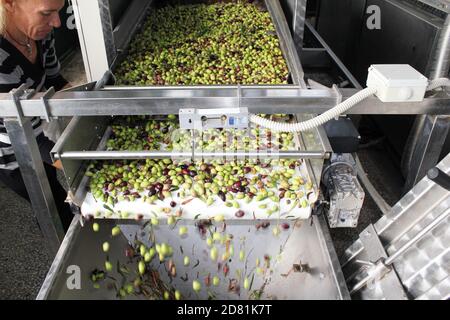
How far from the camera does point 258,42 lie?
2893 millimetres

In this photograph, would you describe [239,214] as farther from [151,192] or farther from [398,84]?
[398,84]

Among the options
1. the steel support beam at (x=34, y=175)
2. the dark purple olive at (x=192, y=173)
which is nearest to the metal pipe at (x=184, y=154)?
the steel support beam at (x=34, y=175)

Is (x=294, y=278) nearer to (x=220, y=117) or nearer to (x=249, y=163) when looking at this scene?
(x=249, y=163)

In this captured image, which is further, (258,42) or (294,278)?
(258,42)

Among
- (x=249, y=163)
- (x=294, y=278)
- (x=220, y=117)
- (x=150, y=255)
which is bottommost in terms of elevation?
(x=294, y=278)

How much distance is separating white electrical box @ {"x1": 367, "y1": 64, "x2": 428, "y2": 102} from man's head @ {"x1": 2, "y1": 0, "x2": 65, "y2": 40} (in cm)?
150

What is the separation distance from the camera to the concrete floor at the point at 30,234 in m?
2.34

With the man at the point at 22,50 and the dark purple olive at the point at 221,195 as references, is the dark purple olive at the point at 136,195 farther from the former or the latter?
the man at the point at 22,50

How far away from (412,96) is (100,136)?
4.61ft

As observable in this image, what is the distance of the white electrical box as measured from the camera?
1276mm

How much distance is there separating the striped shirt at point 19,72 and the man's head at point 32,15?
0.38 ft

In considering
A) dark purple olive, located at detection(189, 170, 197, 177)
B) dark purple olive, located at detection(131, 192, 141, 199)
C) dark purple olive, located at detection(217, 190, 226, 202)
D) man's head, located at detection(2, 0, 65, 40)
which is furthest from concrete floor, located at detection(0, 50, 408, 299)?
man's head, located at detection(2, 0, 65, 40)

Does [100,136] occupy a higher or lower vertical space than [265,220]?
higher
